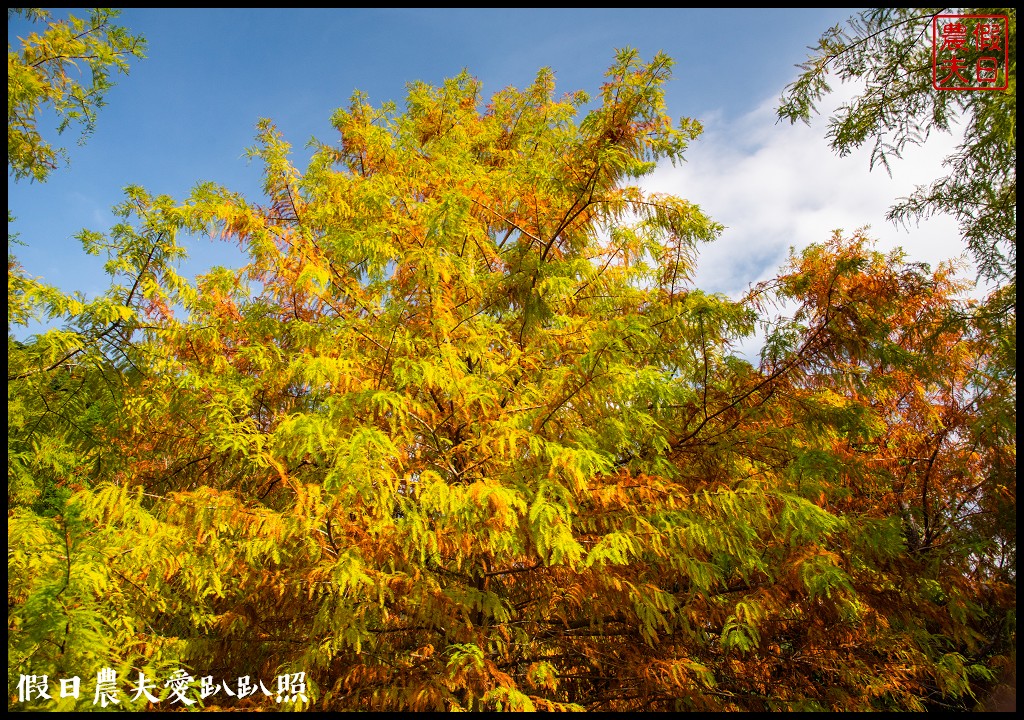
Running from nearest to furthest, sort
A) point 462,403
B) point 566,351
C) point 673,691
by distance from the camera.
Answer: point 673,691, point 462,403, point 566,351

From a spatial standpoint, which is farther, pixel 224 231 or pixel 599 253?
pixel 599 253

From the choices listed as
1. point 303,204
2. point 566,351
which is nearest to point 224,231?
point 303,204

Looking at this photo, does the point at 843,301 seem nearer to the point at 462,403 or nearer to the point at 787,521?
the point at 787,521

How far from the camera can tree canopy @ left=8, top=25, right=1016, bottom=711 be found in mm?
2771

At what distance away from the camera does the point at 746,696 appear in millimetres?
3424

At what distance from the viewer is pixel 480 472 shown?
3521mm

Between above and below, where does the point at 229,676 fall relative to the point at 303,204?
below

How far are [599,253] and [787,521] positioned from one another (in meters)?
2.88

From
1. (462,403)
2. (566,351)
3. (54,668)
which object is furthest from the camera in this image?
(566,351)

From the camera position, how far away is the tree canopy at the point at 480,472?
2.77m

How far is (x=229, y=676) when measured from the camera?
11.0 ft

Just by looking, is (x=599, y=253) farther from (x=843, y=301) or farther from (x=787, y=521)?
(x=787, y=521)

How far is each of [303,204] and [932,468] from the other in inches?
265

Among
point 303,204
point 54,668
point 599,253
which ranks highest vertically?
point 303,204
